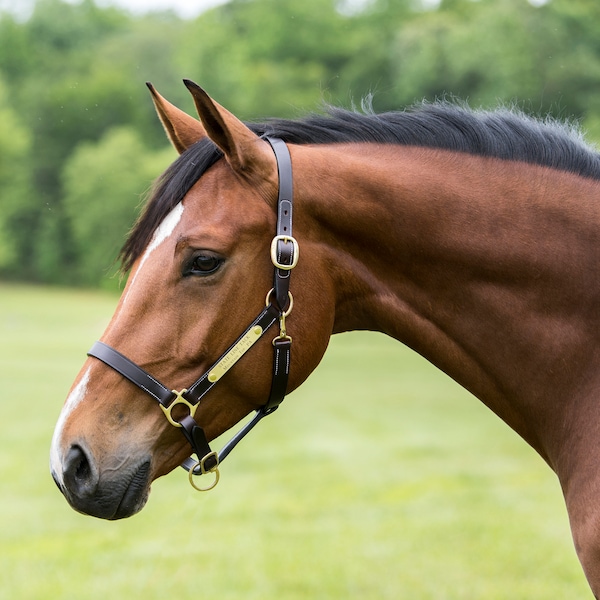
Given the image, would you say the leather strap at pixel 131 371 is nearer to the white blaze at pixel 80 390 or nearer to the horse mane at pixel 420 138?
the white blaze at pixel 80 390

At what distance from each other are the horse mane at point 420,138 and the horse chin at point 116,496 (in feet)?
2.53

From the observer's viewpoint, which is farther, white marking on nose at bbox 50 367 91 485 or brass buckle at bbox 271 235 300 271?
brass buckle at bbox 271 235 300 271

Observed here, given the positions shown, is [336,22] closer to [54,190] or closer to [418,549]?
[54,190]

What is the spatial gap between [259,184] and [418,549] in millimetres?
6449

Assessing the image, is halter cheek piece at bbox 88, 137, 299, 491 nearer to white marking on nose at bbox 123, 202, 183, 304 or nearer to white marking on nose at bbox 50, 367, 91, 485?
white marking on nose at bbox 50, 367, 91, 485

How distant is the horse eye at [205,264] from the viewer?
2.71 metres

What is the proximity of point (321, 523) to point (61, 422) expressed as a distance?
7196 millimetres

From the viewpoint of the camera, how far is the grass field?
7258mm

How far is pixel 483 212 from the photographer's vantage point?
282 centimetres

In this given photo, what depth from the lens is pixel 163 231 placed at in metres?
2.78

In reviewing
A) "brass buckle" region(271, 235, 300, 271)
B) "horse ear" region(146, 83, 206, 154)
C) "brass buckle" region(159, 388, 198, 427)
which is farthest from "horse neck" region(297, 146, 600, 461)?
"brass buckle" region(159, 388, 198, 427)

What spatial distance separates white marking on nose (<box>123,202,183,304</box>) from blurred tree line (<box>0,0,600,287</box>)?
23.6 m

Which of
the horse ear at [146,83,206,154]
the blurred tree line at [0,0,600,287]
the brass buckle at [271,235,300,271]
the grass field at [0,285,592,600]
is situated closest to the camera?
the brass buckle at [271,235,300,271]

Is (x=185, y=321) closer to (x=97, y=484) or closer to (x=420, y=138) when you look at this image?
(x=97, y=484)
